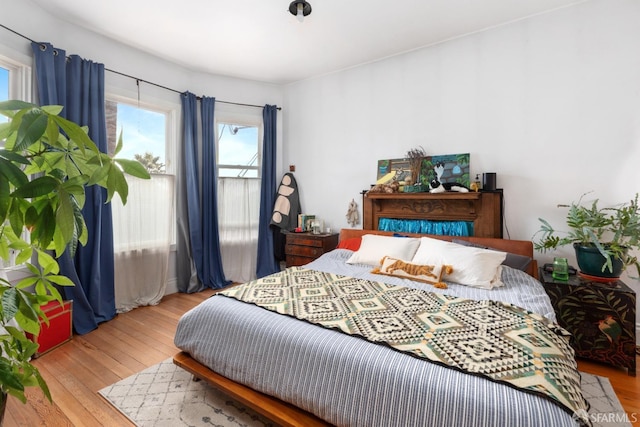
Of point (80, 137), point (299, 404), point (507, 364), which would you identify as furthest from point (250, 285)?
point (80, 137)

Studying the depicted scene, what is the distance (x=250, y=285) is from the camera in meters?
2.21

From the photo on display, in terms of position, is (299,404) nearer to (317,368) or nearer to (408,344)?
(317,368)

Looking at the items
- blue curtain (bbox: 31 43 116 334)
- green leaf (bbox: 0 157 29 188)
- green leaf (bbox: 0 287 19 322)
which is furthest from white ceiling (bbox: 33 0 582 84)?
green leaf (bbox: 0 287 19 322)

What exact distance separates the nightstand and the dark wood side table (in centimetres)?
215

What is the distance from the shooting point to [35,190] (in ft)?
1.76

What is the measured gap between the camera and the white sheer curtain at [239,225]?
411 centimetres

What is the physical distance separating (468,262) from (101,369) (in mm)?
2779

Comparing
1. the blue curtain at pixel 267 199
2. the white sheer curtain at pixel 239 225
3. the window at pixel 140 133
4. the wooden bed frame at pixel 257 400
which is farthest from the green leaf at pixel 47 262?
the blue curtain at pixel 267 199

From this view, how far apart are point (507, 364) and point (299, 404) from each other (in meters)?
0.92

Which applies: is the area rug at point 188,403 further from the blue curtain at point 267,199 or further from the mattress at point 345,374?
the blue curtain at point 267,199

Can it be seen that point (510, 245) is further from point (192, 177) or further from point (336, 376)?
point (192, 177)

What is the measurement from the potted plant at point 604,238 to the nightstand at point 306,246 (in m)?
2.10

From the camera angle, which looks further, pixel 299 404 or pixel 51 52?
pixel 51 52

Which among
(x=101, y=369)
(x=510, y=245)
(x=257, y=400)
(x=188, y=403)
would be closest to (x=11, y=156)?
(x=257, y=400)
